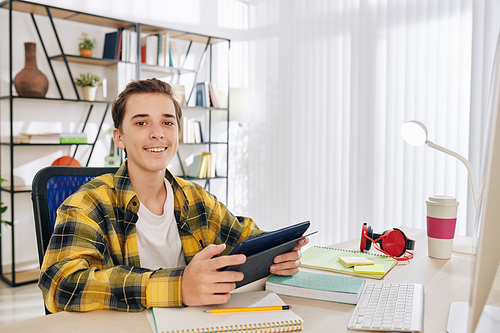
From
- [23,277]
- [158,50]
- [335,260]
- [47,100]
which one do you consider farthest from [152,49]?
[335,260]

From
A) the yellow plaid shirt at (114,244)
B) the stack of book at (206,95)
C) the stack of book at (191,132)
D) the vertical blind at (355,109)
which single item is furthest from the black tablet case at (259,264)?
the stack of book at (206,95)

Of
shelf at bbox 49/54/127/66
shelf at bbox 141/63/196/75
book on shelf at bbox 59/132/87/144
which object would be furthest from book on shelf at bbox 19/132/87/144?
shelf at bbox 141/63/196/75

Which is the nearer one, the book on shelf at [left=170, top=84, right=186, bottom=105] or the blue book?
the blue book

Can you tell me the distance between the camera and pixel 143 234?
1.28 meters

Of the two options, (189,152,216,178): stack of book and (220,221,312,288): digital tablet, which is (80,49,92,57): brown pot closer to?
(189,152,216,178): stack of book

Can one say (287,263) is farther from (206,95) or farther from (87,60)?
(206,95)

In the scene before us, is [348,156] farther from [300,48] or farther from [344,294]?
[344,294]

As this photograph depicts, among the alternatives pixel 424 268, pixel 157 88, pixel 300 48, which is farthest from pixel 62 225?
pixel 300 48

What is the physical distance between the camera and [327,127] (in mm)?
3885

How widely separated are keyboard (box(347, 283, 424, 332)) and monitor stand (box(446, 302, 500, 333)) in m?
0.06

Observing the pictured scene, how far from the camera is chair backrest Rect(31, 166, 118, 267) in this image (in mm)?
1225

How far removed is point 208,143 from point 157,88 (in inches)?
115

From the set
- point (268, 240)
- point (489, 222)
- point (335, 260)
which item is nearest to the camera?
point (489, 222)

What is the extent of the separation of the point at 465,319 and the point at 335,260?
20.7 inches
